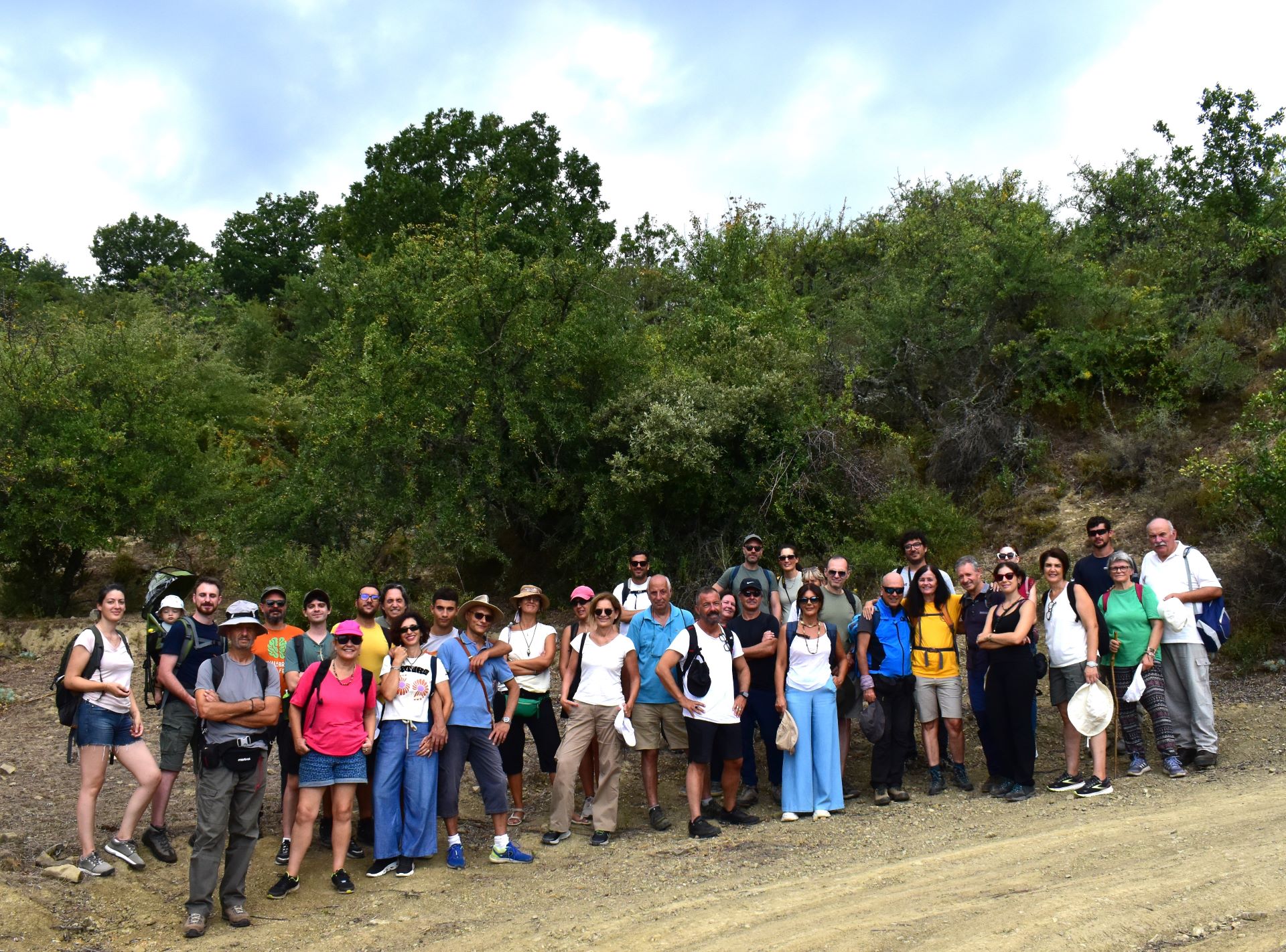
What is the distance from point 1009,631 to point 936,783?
148cm

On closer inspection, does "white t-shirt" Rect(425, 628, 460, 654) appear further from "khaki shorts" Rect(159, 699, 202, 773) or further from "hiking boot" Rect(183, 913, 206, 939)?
"hiking boot" Rect(183, 913, 206, 939)

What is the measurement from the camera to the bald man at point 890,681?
8.43 meters

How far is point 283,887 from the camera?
672 cm

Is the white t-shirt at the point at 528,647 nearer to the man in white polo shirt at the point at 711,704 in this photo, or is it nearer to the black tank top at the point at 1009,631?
the man in white polo shirt at the point at 711,704

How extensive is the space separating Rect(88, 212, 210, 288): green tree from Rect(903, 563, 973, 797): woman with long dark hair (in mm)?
55303

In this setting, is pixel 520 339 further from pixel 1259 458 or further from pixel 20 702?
pixel 1259 458

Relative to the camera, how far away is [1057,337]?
631 inches

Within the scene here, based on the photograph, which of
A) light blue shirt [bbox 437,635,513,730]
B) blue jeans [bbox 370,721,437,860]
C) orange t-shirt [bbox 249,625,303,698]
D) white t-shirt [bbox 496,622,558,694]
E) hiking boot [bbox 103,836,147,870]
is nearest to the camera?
hiking boot [bbox 103,836,147,870]

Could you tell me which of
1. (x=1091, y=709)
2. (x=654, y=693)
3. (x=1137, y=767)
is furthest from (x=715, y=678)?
(x=1137, y=767)

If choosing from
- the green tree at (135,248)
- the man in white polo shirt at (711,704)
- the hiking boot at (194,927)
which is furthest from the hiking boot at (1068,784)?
the green tree at (135,248)

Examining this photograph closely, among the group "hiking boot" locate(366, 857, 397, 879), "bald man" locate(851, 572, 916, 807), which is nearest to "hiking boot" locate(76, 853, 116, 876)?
"hiking boot" locate(366, 857, 397, 879)

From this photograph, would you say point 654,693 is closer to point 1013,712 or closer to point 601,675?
point 601,675

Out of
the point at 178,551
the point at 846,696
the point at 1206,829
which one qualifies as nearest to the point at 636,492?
the point at 846,696

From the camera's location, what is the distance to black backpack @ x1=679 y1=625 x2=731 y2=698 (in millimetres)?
7926
